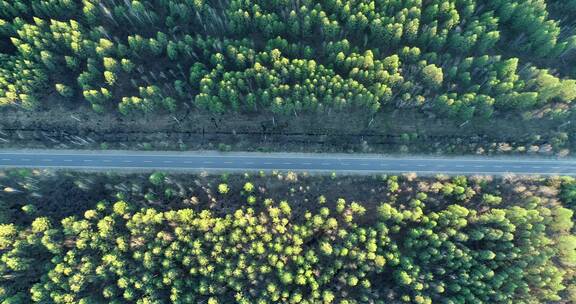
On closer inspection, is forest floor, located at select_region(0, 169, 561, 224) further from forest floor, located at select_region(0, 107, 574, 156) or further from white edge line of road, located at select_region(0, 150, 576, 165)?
forest floor, located at select_region(0, 107, 574, 156)

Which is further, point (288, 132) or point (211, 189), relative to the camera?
point (288, 132)

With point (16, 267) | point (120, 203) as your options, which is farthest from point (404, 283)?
point (16, 267)

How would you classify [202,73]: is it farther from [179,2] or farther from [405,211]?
[405,211]

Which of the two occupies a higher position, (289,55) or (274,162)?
(289,55)

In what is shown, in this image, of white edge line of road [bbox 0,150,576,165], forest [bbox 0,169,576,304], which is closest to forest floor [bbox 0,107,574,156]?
white edge line of road [bbox 0,150,576,165]

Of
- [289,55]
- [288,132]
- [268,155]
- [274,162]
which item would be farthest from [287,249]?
[289,55]

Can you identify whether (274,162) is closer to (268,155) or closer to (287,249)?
(268,155)
